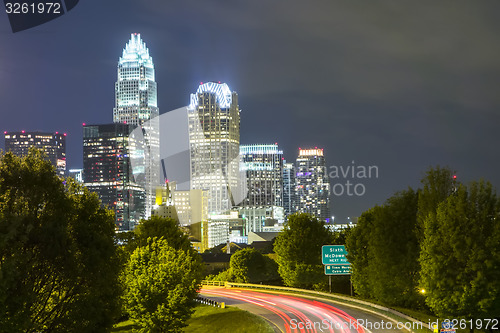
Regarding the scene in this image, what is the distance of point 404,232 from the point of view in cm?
6625

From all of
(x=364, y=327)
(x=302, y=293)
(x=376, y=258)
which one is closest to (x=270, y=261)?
(x=302, y=293)

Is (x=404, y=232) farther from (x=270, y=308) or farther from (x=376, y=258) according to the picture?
(x=270, y=308)

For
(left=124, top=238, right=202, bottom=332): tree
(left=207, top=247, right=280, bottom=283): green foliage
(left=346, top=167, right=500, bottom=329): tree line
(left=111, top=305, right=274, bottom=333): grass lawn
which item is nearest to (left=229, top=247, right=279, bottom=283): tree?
(left=207, top=247, right=280, bottom=283): green foliage

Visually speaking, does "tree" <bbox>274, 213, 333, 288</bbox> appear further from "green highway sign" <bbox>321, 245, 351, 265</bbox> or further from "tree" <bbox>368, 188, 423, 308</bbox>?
"tree" <bbox>368, 188, 423, 308</bbox>

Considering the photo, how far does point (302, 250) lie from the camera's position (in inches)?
3708

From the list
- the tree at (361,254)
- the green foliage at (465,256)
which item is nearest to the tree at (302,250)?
the tree at (361,254)

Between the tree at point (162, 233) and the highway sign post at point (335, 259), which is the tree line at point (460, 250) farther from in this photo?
the tree at point (162, 233)

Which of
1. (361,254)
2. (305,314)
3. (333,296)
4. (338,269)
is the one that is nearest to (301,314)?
(305,314)

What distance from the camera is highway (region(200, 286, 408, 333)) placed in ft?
178

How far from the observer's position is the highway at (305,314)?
178 feet

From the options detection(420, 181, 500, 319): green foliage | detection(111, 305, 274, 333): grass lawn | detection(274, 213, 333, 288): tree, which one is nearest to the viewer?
detection(420, 181, 500, 319): green foliage

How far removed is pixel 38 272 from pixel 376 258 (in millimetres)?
45039

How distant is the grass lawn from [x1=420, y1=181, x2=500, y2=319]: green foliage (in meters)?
16.6

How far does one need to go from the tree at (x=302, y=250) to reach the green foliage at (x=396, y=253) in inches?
904
